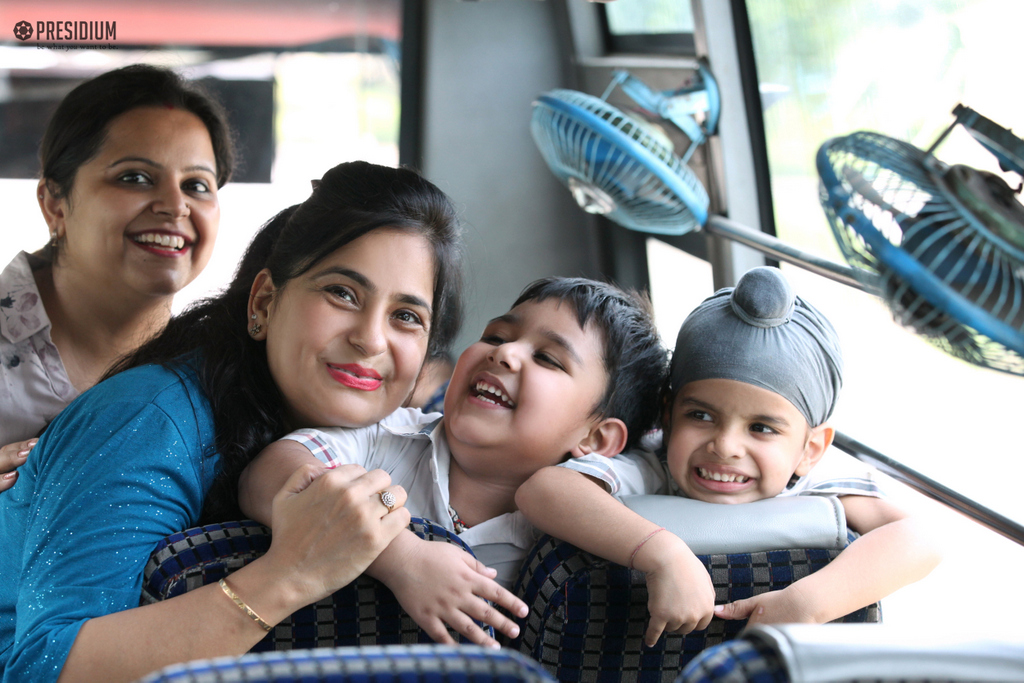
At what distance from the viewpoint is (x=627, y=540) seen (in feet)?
3.64

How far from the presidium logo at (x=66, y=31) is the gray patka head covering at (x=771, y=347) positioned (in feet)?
8.97

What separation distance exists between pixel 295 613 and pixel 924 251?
811 mm

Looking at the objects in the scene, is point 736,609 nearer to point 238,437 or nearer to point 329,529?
point 329,529

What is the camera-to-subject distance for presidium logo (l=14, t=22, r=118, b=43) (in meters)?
3.05

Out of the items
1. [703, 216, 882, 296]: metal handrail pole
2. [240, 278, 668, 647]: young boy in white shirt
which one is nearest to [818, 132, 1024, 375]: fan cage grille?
[703, 216, 882, 296]: metal handrail pole

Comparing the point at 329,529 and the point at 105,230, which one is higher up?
the point at 105,230

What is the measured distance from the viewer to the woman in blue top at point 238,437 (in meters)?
0.98

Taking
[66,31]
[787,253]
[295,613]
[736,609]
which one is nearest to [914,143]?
[787,253]

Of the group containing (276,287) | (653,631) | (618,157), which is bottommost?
(653,631)

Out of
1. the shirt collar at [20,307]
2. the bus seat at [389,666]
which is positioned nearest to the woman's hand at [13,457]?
the shirt collar at [20,307]

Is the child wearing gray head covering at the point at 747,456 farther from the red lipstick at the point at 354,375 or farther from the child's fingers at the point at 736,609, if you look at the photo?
the red lipstick at the point at 354,375

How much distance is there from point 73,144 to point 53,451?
37.6 inches

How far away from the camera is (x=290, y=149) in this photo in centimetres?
397

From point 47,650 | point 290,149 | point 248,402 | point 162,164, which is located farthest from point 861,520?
point 290,149
